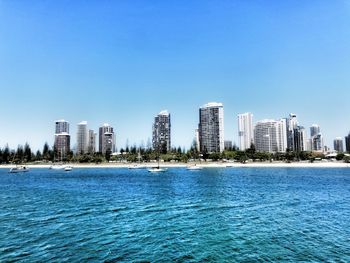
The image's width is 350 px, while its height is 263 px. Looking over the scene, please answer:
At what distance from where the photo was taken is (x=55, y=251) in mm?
19453

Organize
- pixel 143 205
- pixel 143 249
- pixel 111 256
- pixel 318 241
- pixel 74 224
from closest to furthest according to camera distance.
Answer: pixel 111 256, pixel 143 249, pixel 318 241, pixel 74 224, pixel 143 205

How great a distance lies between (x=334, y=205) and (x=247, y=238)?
2340cm

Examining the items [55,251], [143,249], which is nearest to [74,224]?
[55,251]

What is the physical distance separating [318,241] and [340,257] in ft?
11.7

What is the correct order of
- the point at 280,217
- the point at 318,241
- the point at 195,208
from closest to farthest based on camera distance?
the point at 318,241
the point at 280,217
the point at 195,208

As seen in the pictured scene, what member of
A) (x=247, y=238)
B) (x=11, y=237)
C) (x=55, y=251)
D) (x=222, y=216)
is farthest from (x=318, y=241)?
(x=11, y=237)

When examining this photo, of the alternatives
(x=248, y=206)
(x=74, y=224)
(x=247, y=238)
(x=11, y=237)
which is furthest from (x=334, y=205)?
(x=11, y=237)

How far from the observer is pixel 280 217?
30.8m

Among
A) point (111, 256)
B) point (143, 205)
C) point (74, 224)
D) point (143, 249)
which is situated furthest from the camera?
point (143, 205)

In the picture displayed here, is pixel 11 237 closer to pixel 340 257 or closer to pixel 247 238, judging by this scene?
pixel 247 238

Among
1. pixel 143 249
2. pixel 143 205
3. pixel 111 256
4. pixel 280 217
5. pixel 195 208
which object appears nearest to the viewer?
pixel 111 256

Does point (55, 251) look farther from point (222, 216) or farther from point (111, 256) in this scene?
point (222, 216)

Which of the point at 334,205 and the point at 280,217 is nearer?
the point at 280,217

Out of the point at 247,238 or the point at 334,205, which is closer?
the point at 247,238
